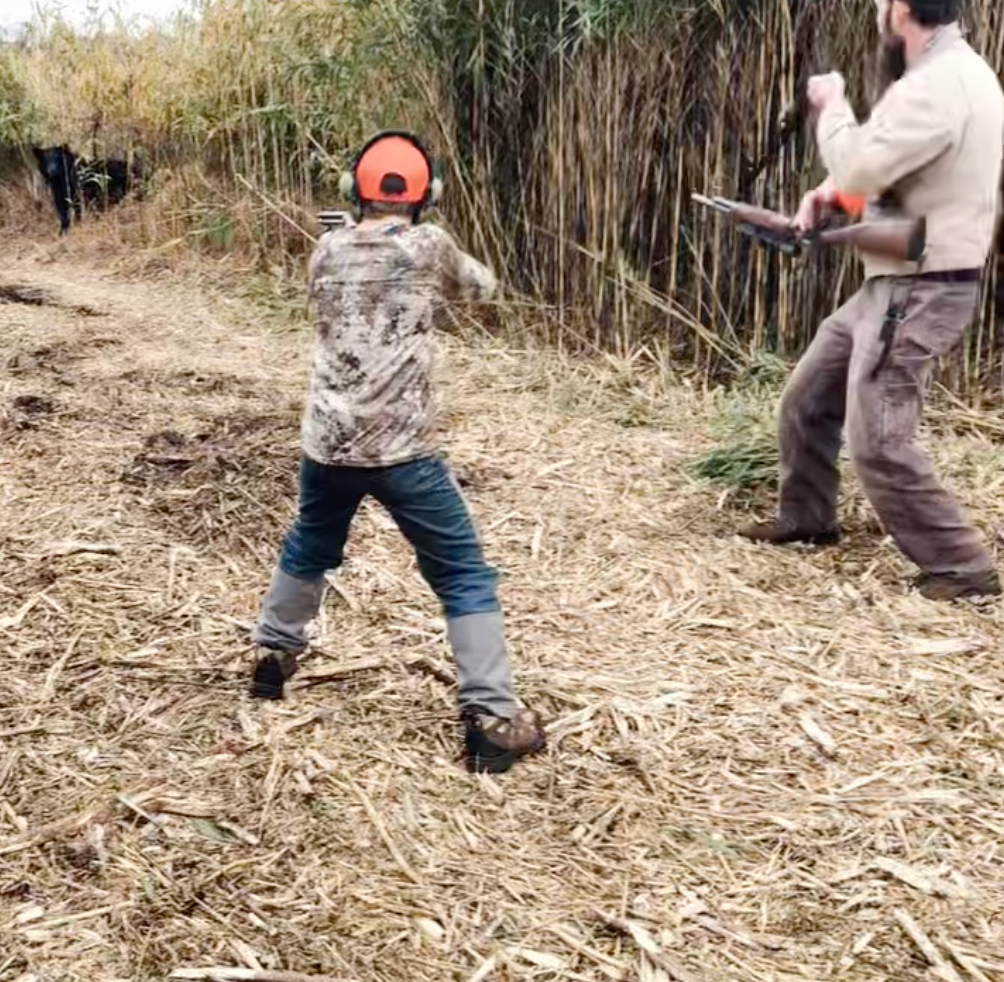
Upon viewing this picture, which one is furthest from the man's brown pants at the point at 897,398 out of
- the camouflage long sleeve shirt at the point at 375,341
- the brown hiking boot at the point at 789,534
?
the camouflage long sleeve shirt at the point at 375,341

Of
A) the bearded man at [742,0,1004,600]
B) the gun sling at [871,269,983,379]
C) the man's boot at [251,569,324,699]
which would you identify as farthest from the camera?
the gun sling at [871,269,983,379]

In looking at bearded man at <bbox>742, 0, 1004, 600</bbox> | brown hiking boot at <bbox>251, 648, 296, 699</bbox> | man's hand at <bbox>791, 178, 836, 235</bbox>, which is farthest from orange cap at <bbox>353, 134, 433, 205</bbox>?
man's hand at <bbox>791, 178, 836, 235</bbox>

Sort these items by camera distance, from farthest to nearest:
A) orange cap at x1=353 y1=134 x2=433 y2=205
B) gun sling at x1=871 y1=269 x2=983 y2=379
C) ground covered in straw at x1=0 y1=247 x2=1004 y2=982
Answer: gun sling at x1=871 y1=269 x2=983 y2=379
orange cap at x1=353 y1=134 x2=433 y2=205
ground covered in straw at x1=0 y1=247 x2=1004 y2=982

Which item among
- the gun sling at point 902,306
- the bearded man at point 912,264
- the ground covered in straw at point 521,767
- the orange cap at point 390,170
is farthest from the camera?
the gun sling at point 902,306

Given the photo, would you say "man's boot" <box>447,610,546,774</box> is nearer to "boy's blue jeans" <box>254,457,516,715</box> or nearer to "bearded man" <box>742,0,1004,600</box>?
"boy's blue jeans" <box>254,457,516,715</box>

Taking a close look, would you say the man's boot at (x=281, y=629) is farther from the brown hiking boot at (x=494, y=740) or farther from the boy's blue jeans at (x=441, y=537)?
the brown hiking boot at (x=494, y=740)

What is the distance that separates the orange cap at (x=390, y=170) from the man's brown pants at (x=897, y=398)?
124 cm

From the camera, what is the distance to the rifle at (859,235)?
2.71 m

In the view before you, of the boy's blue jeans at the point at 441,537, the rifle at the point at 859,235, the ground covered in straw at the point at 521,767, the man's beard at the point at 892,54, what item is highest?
the man's beard at the point at 892,54

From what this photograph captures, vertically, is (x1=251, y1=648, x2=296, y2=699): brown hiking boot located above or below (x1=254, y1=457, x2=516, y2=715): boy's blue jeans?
below

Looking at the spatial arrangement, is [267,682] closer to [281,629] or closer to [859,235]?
[281,629]

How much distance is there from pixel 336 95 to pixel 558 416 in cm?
300

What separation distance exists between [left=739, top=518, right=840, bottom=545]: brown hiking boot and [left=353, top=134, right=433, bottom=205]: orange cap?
1568mm

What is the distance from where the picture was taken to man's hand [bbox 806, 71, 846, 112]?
2803mm
